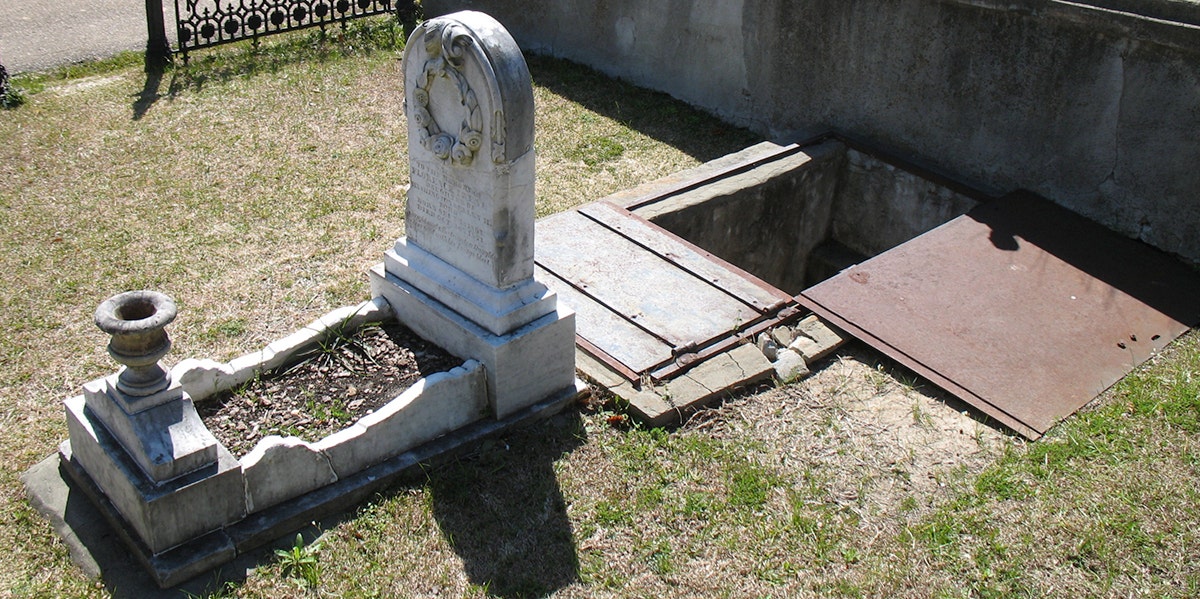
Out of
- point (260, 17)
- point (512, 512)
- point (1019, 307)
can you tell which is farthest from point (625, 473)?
point (260, 17)

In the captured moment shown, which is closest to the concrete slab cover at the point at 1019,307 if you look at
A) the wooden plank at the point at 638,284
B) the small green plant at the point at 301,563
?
the wooden plank at the point at 638,284

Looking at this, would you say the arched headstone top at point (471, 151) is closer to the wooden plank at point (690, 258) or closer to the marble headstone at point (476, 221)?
the marble headstone at point (476, 221)

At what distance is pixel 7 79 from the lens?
8.80 meters

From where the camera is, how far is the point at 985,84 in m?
7.09

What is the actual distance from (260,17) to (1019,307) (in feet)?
26.1

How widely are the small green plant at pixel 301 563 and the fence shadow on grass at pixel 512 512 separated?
54 cm

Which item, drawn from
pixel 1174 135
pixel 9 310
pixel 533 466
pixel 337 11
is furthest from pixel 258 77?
pixel 1174 135

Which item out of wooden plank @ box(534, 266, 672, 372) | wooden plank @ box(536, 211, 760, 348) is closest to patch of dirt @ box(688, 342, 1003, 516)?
wooden plank @ box(534, 266, 672, 372)

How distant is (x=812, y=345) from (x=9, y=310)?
4.49 metres

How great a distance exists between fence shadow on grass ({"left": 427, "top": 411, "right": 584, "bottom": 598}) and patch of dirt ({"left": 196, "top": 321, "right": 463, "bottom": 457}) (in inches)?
19.7

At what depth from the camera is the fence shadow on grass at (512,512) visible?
168 inches

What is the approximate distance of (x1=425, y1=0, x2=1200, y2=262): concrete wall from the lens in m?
6.33

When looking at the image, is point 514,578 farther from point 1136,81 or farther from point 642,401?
point 1136,81

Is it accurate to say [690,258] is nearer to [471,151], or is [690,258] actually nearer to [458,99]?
[471,151]
